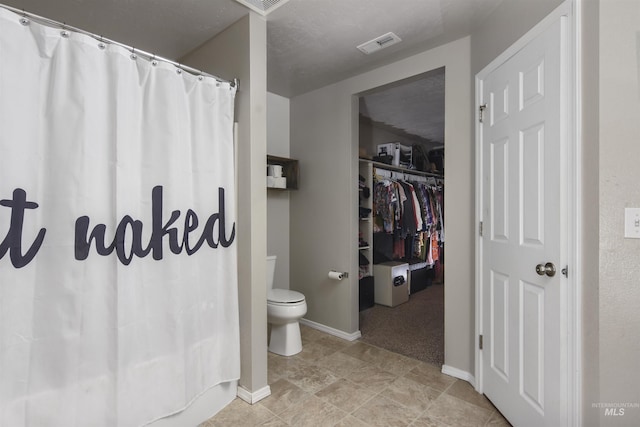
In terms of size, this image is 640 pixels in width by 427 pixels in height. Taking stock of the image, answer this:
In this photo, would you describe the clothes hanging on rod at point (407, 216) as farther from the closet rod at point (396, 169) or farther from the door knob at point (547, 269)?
the door knob at point (547, 269)

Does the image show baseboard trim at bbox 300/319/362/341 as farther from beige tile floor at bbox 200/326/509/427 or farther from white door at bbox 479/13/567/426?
white door at bbox 479/13/567/426

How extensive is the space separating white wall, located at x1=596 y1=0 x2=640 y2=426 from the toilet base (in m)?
1.92

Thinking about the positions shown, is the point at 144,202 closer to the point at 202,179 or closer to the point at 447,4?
the point at 202,179

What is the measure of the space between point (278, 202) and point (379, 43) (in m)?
1.75

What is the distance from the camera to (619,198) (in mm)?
1188

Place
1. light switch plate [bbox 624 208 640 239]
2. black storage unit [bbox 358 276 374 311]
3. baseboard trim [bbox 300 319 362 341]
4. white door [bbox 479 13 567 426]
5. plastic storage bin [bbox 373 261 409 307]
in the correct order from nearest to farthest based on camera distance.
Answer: light switch plate [bbox 624 208 640 239] → white door [bbox 479 13 567 426] → baseboard trim [bbox 300 319 362 341] → black storage unit [bbox 358 276 374 311] → plastic storage bin [bbox 373 261 409 307]

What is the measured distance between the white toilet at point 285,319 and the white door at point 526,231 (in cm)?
132

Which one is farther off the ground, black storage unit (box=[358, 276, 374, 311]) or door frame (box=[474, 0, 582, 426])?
door frame (box=[474, 0, 582, 426])

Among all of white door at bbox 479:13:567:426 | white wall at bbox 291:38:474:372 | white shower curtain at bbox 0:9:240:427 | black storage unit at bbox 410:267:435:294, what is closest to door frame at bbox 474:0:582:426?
white door at bbox 479:13:567:426

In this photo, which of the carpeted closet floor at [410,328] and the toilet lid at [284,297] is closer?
the toilet lid at [284,297]

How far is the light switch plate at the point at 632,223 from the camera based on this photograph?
117 centimetres

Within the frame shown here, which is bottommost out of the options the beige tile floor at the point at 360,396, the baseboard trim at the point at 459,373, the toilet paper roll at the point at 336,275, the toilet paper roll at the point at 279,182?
the beige tile floor at the point at 360,396

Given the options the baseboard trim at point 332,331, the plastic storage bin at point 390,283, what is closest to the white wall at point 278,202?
the baseboard trim at point 332,331

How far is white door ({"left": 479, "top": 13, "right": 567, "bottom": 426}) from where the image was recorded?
1.41m
